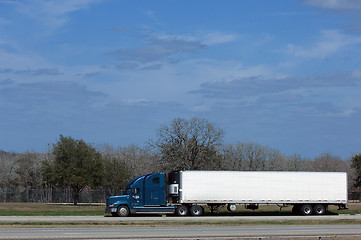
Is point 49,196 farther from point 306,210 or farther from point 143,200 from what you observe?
point 306,210

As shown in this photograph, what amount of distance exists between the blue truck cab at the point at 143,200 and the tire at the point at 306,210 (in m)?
10.2

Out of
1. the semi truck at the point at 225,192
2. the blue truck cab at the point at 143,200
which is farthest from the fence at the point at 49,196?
the blue truck cab at the point at 143,200

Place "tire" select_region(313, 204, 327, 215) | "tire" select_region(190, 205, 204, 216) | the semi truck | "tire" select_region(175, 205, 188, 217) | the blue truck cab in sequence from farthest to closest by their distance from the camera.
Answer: "tire" select_region(313, 204, 327, 215), "tire" select_region(190, 205, 204, 216), "tire" select_region(175, 205, 188, 217), the semi truck, the blue truck cab

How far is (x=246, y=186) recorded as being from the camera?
41281mm

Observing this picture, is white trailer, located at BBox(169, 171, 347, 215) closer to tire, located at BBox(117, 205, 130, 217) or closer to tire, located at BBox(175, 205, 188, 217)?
tire, located at BBox(175, 205, 188, 217)

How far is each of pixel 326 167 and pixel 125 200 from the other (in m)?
89.7

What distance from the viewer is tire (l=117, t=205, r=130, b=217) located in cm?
3934

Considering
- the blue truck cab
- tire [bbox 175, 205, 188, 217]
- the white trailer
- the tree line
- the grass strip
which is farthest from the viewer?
the tree line

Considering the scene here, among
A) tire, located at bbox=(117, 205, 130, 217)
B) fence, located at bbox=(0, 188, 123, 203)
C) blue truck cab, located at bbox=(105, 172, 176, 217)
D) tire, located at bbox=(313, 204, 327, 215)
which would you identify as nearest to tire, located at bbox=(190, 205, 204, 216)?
blue truck cab, located at bbox=(105, 172, 176, 217)

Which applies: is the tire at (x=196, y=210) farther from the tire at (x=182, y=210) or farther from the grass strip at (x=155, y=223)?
the grass strip at (x=155, y=223)

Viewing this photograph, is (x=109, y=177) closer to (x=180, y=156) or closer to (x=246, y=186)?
(x=180, y=156)

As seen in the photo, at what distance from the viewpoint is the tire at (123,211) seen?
129ft

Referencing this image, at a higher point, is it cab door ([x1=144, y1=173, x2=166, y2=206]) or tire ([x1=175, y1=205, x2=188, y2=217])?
cab door ([x1=144, y1=173, x2=166, y2=206])

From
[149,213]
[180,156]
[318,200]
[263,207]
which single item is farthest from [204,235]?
[180,156]
